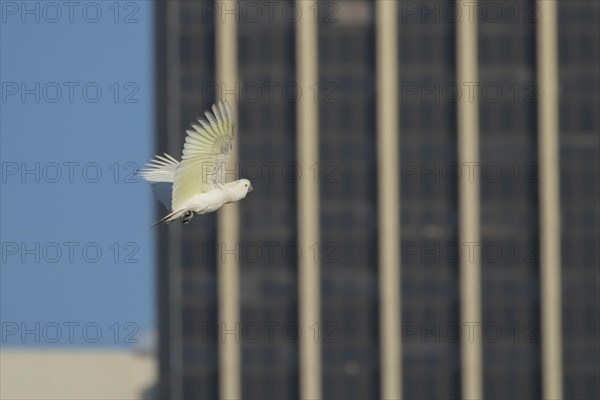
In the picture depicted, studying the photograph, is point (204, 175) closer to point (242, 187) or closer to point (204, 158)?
point (204, 158)

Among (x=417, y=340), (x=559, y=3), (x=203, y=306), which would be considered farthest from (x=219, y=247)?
(x=559, y=3)

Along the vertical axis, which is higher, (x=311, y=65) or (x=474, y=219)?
(x=311, y=65)

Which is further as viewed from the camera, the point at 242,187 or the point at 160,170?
the point at 160,170

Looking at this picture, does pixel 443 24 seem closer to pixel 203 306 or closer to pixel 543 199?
pixel 543 199

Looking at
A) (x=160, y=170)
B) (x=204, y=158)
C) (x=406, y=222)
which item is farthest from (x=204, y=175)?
(x=406, y=222)

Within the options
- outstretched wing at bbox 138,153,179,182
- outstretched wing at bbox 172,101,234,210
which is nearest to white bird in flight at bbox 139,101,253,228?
outstretched wing at bbox 172,101,234,210

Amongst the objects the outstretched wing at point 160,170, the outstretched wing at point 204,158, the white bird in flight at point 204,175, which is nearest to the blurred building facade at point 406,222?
the outstretched wing at point 160,170

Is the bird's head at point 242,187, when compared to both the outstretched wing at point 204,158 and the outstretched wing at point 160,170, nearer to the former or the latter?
the outstretched wing at point 204,158
